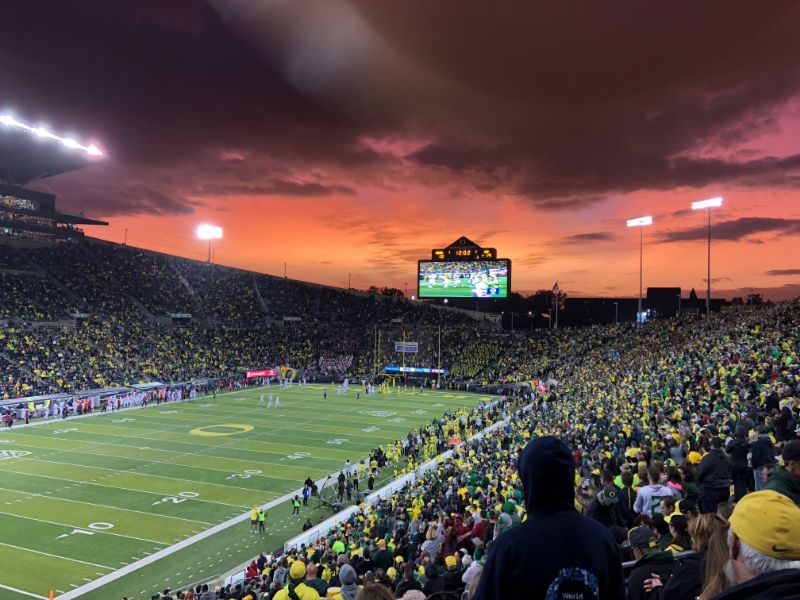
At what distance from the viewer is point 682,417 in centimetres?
1435

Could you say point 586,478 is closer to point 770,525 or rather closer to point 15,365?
point 770,525

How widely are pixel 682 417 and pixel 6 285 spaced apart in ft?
179

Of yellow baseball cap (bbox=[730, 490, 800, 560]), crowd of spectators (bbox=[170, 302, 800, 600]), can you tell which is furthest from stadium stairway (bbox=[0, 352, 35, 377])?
yellow baseball cap (bbox=[730, 490, 800, 560])

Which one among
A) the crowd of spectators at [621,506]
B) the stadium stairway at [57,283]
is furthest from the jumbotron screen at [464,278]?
the stadium stairway at [57,283]

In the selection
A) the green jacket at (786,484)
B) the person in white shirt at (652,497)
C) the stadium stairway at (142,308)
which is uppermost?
the stadium stairway at (142,308)

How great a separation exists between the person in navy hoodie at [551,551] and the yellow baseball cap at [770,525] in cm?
48

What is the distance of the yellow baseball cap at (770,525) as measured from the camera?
71.9 inches

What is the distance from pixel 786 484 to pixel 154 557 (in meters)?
16.3

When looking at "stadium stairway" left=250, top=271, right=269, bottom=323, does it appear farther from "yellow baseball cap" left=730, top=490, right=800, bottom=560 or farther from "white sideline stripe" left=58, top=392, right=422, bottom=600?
"yellow baseball cap" left=730, top=490, right=800, bottom=560

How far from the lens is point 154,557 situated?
53.0 ft

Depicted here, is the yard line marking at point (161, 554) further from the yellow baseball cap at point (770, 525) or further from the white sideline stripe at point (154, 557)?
the yellow baseball cap at point (770, 525)

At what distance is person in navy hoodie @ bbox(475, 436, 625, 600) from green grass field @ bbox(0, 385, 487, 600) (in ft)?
48.8

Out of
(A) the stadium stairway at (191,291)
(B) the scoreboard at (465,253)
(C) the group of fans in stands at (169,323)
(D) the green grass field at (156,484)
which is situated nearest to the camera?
(D) the green grass field at (156,484)

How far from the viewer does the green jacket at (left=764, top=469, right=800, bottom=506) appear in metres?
4.45
